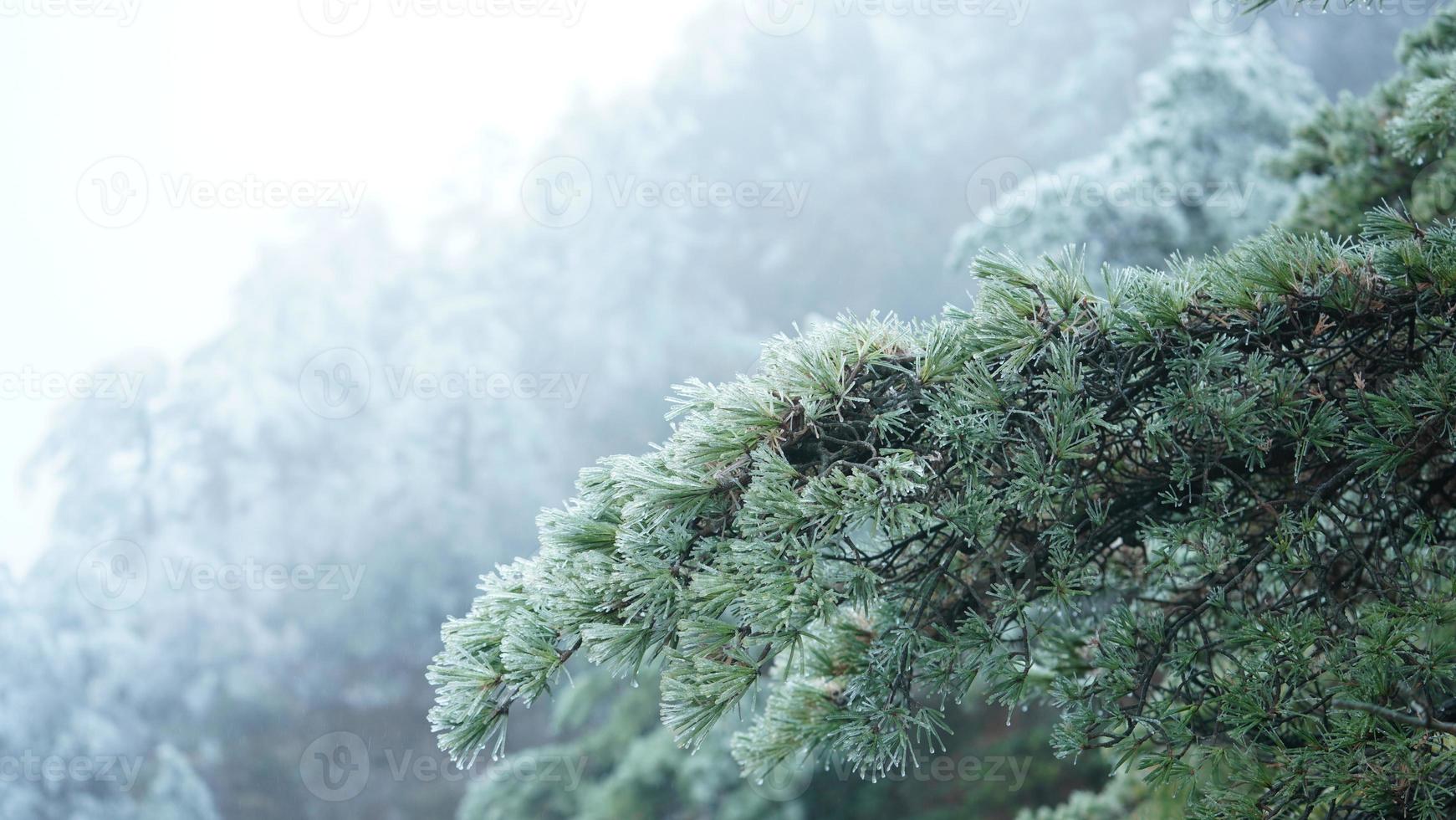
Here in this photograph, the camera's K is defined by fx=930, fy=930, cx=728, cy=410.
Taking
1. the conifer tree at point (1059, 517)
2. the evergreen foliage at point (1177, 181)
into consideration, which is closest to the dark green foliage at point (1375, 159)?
the conifer tree at point (1059, 517)

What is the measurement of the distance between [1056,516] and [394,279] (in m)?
5.88

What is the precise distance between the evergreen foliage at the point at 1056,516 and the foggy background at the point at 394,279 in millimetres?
2818

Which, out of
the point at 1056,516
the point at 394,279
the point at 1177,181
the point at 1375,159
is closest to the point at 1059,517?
the point at 1056,516

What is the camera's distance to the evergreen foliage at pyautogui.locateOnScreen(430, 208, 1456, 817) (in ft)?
2.58

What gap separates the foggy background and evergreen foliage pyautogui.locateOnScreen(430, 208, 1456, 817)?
9.25 feet

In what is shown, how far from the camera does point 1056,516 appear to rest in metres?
0.86

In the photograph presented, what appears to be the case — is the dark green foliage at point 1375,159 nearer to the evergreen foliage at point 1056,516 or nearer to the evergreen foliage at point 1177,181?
the evergreen foliage at point 1056,516

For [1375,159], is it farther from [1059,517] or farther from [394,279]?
[394,279]

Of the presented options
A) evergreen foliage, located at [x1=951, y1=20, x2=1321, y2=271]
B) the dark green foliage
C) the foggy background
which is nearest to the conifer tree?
the dark green foliage

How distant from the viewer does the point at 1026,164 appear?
704 cm

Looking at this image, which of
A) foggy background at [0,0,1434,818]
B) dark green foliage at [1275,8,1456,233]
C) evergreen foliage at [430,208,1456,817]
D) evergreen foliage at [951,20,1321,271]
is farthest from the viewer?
foggy background at [0,0,1434,818]

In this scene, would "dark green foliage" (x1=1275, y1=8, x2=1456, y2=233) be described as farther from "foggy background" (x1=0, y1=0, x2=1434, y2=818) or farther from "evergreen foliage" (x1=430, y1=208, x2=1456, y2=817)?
"foggy background" (x1=0, y1=0, x2=1434, y2=818)

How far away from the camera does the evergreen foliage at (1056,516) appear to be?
0.79 m

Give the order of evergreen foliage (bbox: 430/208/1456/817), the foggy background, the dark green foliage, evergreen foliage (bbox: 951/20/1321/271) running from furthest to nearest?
1. the foggy background
2. evergreen foliage (bbox: 951/20/1321/271)
3. the dark green foliage
4. evergreen foliage (bbox: 430/208/1456/817)
